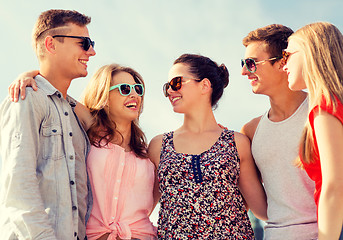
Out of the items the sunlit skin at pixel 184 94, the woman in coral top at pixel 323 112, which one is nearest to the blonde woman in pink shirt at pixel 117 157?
the sunlit skin at pixel 184 94

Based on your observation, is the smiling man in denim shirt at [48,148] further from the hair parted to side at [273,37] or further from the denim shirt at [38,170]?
the hair parted to side at [273,37]

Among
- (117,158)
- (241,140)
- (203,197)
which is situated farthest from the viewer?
(241,140)

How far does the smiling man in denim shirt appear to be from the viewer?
381cm

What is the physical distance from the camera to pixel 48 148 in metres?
4.28

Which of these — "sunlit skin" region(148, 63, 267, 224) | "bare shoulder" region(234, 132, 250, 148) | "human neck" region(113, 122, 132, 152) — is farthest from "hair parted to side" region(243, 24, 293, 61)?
"human neck" region(113, 122, 132, 152)

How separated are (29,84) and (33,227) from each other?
5.13 ft

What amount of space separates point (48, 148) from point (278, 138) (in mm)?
2600

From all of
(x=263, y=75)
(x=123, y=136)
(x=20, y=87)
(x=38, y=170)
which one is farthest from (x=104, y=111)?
(x=263, y=75)

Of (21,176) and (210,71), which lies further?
(210,71)

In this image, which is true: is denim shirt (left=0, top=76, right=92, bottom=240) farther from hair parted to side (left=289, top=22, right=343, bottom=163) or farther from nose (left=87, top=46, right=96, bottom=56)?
hair parted to side (left=289, top=22, right=343, bottom=163)

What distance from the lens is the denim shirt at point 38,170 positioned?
379 cm

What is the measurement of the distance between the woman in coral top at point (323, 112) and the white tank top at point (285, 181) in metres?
0.96

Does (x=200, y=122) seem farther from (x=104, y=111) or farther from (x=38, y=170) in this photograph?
(x=38, y=170)

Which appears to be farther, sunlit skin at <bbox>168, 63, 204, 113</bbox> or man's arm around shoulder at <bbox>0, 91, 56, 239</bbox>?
sunlit skin at <bbox>168, 63, 204, 113</bbox>
